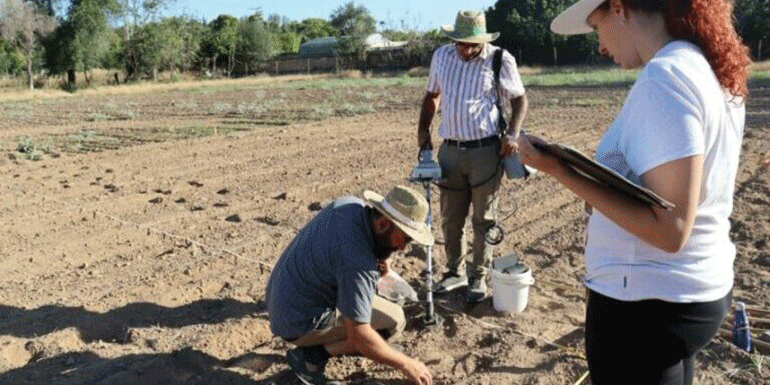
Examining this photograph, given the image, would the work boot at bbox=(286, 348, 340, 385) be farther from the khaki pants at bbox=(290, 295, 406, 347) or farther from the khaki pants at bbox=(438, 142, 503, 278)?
the khaki pants at bbox=(438, 142, 503, 278)

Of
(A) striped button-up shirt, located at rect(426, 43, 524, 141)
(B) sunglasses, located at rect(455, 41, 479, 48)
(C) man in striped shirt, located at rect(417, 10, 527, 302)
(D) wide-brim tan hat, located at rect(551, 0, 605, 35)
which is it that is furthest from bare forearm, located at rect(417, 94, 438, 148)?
(D) wide-brim tan hat, located at rect(551, 0, 605, 35)

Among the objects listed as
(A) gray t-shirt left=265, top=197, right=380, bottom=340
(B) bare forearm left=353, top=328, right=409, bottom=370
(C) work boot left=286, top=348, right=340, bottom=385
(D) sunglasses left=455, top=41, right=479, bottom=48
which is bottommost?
(C) work boot left=286, top=348, right=340, bottom=385

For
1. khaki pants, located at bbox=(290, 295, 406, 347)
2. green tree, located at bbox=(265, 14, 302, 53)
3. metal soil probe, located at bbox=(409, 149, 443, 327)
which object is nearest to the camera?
khaki pants, located at bbox=(290, 295, 406, 347)

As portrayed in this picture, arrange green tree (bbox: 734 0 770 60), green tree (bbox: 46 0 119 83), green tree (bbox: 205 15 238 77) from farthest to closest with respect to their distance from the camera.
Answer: green tree (bbox: 205 15 238 77), green tree (bbox: 46 0 119 83), green tree (bbox: 734 0 770 60)

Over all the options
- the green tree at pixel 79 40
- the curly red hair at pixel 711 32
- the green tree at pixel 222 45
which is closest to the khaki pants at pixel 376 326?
the curly red hair at pixel 711 32

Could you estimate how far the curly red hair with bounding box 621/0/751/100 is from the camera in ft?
5.17

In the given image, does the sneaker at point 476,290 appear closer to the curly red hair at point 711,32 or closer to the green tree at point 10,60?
the curly red hair at point 711,32

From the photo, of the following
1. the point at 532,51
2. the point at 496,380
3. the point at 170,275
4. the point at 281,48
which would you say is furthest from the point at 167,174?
the point at 281,48

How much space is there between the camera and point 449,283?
4531 millimetres

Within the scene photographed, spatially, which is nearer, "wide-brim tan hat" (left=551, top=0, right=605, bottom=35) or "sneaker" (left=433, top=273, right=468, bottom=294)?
"wide-brim tan hat" (left=551, top=0, right=605, bottom=35)

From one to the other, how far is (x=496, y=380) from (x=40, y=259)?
3.83 m

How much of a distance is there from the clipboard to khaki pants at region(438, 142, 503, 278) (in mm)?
2559

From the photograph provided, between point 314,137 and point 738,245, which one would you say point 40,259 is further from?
point 314,137

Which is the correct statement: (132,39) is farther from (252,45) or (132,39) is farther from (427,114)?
(427,114)
